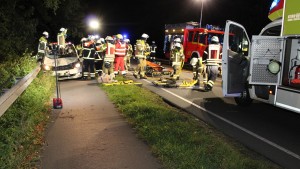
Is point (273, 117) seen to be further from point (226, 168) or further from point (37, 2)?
point (37, 2)

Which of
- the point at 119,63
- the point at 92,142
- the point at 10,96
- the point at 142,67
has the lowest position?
the point at 92,142

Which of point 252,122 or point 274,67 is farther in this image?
point 252,122

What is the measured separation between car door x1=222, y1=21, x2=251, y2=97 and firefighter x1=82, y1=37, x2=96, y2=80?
755 centimetres

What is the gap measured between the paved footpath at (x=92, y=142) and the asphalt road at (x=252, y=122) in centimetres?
198

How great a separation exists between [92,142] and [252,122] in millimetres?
3801

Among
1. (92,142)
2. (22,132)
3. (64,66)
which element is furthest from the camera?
(64,66)

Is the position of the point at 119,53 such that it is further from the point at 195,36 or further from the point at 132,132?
the point at 132,132

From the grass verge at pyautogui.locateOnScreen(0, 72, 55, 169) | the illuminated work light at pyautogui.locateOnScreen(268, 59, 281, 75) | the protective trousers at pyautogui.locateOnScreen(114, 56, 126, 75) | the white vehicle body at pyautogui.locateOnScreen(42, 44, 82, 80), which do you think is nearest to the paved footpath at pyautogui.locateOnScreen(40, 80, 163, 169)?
the grass verge at pyautogui.locateOnScreen(0, 72, 55, 169)

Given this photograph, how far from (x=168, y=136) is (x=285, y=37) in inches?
125

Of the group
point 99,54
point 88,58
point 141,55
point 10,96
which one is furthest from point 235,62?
point 88,58

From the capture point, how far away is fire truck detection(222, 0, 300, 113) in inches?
279

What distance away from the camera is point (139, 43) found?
1616 centimetres

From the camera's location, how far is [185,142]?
6.21 metres

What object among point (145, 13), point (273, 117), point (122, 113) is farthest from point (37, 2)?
point (145, 13)
